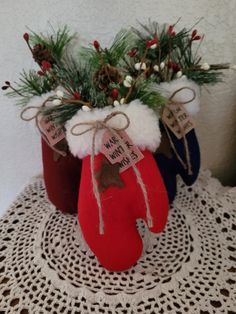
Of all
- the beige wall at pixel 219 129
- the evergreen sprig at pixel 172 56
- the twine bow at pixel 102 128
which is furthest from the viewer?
the beige wall at pixel 219 129

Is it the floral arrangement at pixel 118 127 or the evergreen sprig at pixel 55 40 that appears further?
the evergreen sprig at pixel 55 40

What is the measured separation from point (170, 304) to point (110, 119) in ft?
0.85

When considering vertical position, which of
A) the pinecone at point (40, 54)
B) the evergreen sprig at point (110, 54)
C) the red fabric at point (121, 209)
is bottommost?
the red fabric at point (121, 209)

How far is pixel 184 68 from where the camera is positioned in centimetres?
53

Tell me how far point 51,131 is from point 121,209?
152 mm

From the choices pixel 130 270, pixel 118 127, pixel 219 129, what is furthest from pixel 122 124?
pixel 219 129

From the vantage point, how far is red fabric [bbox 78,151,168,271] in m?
0.44

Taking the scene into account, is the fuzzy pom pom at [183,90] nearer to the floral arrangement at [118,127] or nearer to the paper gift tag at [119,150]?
the floral arrangement at [118,127]

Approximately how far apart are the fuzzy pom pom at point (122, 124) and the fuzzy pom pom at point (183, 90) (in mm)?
81

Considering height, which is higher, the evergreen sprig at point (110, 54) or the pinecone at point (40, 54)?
the pinecone at point (40, 54)

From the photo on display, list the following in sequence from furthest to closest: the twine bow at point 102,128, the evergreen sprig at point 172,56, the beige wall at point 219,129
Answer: the beige wall at point 219,129 < the evergreen sprig at point 172,56 < the twine bow at point 102,128

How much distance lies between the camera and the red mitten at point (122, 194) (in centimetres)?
42

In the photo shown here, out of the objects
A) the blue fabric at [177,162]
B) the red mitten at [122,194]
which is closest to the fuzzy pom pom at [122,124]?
the red mitten at [122,194]

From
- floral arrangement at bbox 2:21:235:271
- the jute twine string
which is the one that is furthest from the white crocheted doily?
the jute twine string
